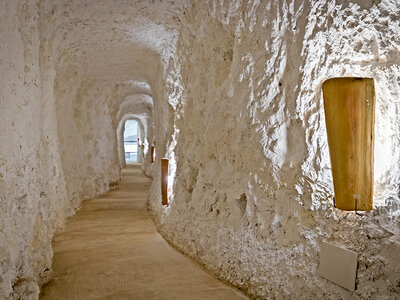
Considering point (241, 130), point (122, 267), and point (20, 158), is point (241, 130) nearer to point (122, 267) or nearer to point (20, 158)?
point (20, 158)

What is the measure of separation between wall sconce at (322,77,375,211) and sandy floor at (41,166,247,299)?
55.8 inches

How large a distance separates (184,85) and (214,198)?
168 cm

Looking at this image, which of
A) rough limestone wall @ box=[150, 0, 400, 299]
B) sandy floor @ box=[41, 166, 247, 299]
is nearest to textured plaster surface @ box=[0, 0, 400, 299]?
rough limestone wall @ box=[150, 0, 400, 299]

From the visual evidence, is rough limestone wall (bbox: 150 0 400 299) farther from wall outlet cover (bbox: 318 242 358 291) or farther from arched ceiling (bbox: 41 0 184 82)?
arched ceiling (bbox: 41 0 184 82)

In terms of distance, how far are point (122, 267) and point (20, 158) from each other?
1.64 metres

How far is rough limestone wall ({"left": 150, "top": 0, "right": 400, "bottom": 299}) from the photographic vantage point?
184 centimetres

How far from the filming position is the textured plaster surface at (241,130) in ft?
6.16

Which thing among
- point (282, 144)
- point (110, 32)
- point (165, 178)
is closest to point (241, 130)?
point (282, 144)

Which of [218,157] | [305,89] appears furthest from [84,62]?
[305,89]

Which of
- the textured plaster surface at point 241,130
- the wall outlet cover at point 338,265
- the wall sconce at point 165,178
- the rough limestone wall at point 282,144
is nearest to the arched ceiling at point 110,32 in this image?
the textured plaster surface at point 241,130

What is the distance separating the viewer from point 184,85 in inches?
179

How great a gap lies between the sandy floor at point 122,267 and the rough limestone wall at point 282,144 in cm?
23

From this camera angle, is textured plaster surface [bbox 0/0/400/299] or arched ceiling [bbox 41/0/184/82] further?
arched ceiling [bbox 41/0/184/82]

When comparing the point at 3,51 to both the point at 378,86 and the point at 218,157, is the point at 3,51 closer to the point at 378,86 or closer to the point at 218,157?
the point at 218,157
